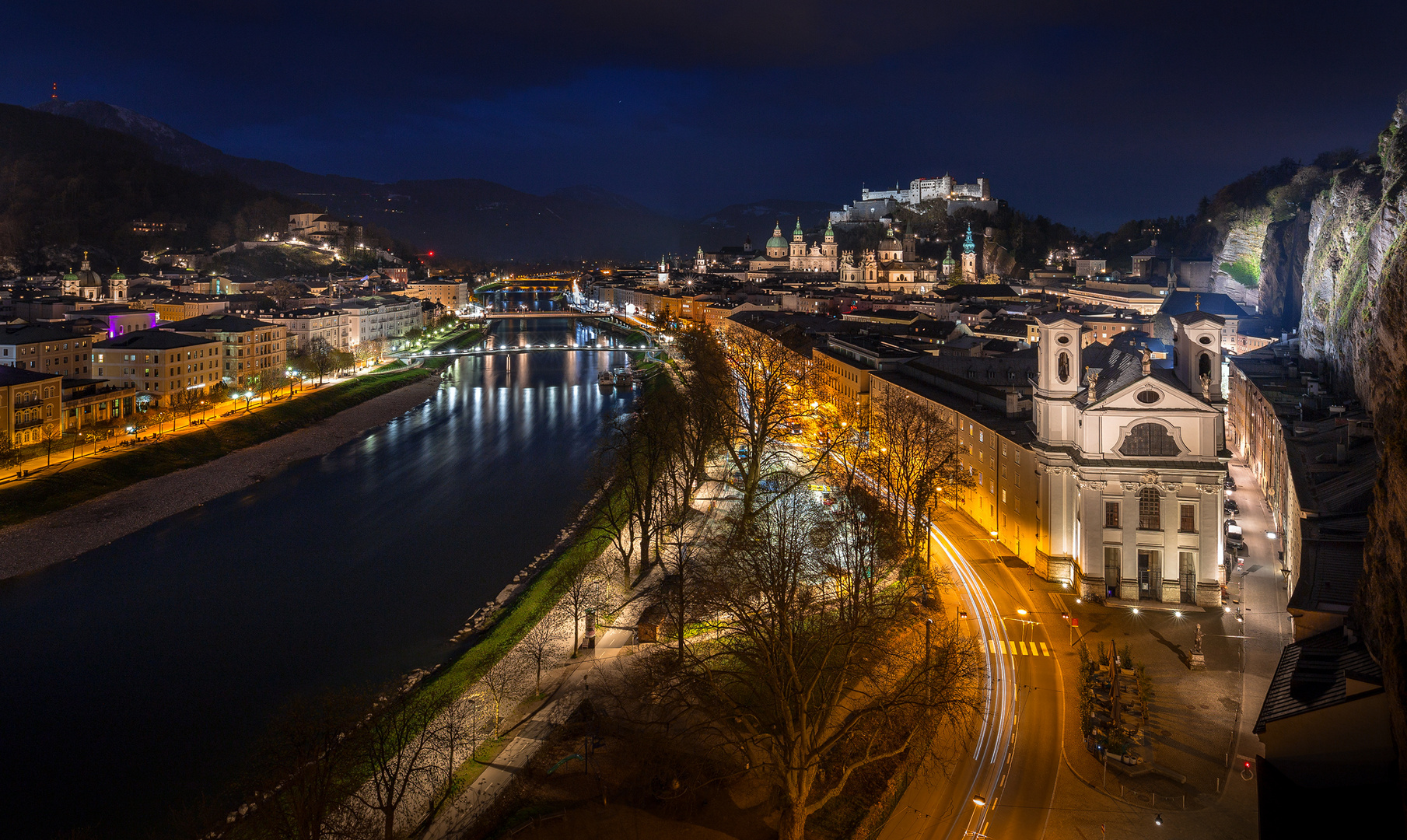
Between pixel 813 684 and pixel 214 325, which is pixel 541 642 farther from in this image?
pixel 214 325

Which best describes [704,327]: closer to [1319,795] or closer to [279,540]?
[279,540]

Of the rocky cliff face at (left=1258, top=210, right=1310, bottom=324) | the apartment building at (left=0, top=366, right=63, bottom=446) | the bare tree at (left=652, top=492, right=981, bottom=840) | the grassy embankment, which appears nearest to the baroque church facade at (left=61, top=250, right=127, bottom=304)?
the grassy embankment

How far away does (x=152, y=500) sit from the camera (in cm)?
1784

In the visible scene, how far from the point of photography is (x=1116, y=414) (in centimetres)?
1091

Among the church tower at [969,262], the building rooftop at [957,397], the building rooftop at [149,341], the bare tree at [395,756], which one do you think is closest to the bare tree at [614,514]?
the bare tree at [395,756]

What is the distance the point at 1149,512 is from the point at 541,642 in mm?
7477

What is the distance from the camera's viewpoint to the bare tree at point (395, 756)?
6.76 meters

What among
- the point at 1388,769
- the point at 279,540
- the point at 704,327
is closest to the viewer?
the point at 1388,769

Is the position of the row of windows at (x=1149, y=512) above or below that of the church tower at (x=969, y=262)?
below

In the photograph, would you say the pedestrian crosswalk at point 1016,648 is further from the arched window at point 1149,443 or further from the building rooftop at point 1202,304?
the building rooftop at point 1202,304

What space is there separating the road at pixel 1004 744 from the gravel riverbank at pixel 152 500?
557 inches

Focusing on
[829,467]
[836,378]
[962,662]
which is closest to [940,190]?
[836,378]

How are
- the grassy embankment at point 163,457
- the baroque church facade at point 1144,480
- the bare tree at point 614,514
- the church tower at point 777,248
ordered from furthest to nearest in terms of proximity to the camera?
the church tower at point 777,248, the grassy embankment at point 163,457, the bare tree at point 614,514, the baroque church facade at point 1144,480

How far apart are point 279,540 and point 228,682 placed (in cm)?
579
